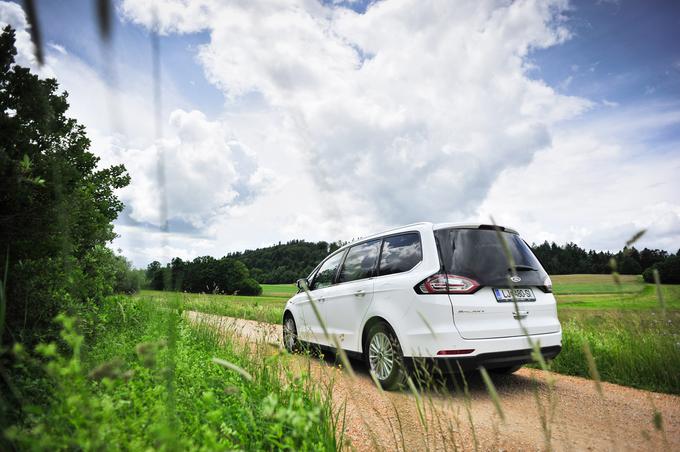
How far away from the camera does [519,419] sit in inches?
152

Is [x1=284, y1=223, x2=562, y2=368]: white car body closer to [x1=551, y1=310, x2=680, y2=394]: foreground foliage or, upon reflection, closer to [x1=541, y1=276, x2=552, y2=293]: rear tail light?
[x1=541, y1=276, x2=552, y2=293]: rear tail light

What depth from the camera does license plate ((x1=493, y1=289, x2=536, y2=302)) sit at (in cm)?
448

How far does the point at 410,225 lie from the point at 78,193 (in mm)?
4218

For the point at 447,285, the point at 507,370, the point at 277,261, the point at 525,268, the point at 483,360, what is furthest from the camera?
the point at 277,261

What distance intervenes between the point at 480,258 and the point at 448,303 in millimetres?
709

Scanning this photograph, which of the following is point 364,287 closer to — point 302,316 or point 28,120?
point 302,316

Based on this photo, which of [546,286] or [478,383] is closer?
[546,286]

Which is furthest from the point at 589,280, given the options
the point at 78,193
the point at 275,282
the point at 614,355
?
the point at 78,193

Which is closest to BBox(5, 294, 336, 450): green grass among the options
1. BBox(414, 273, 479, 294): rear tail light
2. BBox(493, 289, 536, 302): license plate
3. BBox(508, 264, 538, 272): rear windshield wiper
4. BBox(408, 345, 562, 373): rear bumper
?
BBox(408, 345, 562, 373): rear bumper

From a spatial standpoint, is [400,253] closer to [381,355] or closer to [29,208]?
[381,355]

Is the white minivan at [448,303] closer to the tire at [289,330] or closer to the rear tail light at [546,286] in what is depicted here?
the rear tail light at [546,286]

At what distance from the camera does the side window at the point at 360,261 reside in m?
5.66

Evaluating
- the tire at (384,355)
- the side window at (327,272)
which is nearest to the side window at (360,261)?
the side window at (327,272)

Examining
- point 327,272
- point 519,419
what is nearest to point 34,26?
point 519,419
